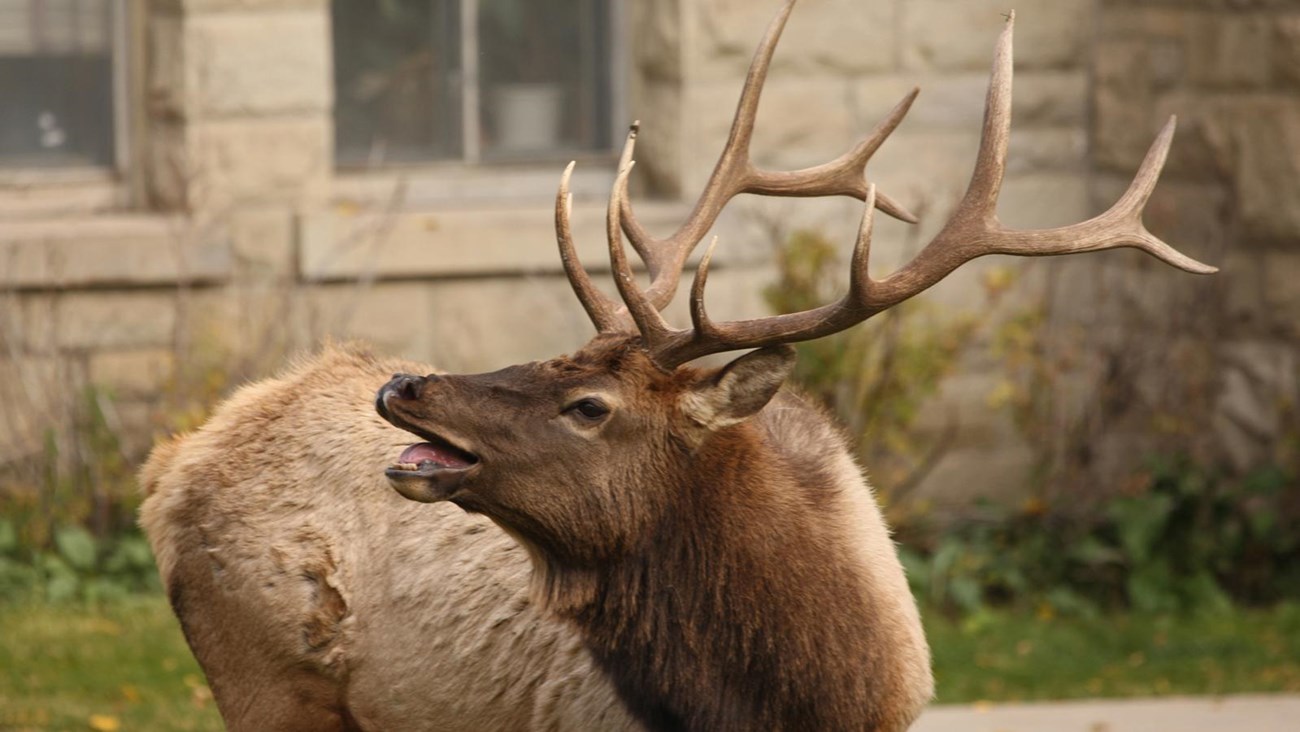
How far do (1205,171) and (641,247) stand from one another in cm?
418

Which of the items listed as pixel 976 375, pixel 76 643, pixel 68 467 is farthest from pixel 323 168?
pixel 976 375

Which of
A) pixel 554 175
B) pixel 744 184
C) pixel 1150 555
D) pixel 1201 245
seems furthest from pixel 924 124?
pixel 744 184

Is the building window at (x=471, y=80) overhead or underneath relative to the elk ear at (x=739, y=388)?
overhead

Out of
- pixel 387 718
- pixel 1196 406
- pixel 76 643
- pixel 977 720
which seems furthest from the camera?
pixel 1196 406

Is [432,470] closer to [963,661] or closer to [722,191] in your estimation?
[722,191]

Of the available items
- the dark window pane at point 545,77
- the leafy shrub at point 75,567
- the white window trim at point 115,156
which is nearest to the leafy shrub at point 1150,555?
the dark window pane at point 545,77

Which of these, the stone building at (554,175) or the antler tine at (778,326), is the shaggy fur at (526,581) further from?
the stone building at (554,175)

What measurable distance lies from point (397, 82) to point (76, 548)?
7.97 feet

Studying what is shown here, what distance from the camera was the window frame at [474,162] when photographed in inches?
321

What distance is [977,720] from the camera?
627cm

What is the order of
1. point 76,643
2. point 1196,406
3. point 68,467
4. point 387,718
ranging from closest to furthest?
1. point 387,718
2. point 76,643
3. point 68,467
4. point 1196,406

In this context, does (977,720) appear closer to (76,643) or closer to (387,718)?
(387,718)

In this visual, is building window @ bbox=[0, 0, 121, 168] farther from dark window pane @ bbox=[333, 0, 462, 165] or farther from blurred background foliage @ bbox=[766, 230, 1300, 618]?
blurred background foliage @ bbox=[766, 230, 1300, 618]

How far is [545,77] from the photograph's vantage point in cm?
837
